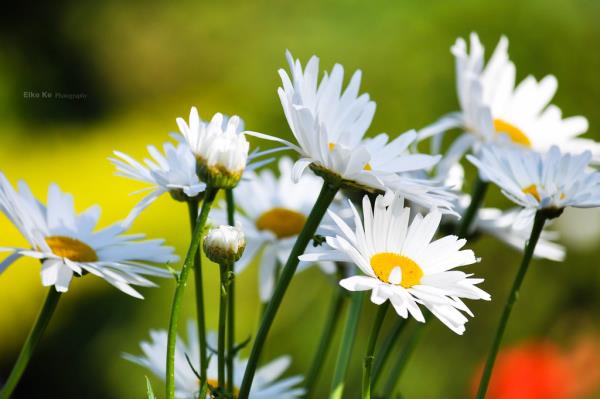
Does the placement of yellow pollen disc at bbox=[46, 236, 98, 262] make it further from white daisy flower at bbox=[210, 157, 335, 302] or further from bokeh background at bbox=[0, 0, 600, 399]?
bokeh background at bbox=[0, 0, 600, 399]

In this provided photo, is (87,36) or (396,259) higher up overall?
(87,36)

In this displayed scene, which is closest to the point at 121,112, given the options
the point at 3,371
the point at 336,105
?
the point at 3,371

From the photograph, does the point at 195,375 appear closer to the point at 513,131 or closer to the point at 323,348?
the point at 323,348

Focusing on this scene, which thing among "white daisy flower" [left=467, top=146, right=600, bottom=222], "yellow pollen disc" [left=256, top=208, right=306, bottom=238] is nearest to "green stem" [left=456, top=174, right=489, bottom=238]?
"white daisy flower" [left=467, top=146, right=600, bottom=222]

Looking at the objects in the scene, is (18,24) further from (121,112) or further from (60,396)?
(60,396)

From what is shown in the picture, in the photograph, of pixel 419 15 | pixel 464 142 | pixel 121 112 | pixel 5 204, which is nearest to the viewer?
pixel 5 204

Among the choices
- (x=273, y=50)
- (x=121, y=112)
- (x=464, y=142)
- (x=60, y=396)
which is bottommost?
(x=60, y=396)
